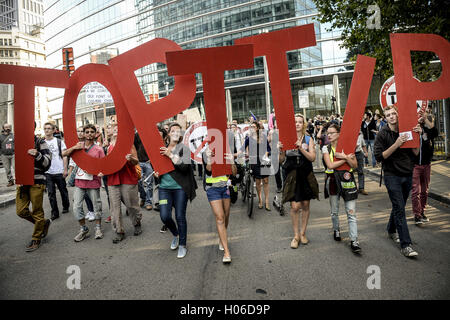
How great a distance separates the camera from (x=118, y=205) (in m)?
4.93

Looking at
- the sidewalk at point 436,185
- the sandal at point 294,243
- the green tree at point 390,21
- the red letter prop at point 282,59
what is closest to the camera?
the red letter prop at point 282,59

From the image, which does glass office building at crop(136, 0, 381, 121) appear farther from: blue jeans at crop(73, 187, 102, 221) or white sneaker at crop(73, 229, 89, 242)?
white sneaker at crop(73, 229, 89, 242)

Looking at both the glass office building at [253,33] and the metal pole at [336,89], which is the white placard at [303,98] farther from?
the metal pole at [336,89]

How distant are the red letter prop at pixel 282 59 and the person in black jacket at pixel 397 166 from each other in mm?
1357

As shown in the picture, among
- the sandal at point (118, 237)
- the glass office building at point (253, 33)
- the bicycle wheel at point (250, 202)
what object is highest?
the glass office building at point (253, 33)

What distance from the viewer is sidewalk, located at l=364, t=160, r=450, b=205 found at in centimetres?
613

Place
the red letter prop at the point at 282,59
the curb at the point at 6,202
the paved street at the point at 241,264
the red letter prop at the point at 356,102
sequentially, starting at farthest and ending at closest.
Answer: the curb at the point at 6,202
the red letter prop at the point at 356,102
the red letter prop at the point at 282,59
the paved street at the point at 241,264

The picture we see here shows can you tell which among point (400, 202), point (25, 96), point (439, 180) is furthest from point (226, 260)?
point (439, 180)

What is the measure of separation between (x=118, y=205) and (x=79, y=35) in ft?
185

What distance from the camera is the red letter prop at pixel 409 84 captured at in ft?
12.2

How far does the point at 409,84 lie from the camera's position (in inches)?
147

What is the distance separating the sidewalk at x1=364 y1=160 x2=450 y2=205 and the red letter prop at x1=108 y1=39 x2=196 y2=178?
19.4 ft

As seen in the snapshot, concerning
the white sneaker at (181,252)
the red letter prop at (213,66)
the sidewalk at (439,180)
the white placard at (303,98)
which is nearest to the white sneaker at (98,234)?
the white sneaker at (181,252)
